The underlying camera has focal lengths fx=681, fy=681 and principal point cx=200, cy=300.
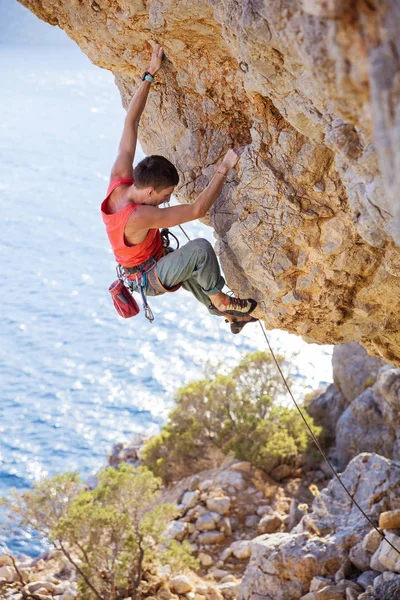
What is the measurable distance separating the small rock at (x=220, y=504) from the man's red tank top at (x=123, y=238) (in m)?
9.26

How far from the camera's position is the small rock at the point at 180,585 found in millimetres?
11602

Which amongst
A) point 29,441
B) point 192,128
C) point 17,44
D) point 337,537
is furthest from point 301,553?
point 17,44

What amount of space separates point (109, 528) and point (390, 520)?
5.13 m

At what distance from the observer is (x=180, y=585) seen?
38.3 feet

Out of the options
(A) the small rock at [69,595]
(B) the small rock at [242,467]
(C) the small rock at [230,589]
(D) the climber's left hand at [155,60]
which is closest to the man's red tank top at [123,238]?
(D) the climber's left hand at [155,60]

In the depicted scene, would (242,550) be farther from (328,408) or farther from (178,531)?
(328,408)

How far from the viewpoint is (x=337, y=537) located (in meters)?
9.80

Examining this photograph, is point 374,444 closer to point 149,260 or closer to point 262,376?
point 262,376

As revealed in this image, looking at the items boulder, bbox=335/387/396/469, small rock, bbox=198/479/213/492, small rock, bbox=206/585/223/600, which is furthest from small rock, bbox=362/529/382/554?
small rock, bbox=198/479/213/492

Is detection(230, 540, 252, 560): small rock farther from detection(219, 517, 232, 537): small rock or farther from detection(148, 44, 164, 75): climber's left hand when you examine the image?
detection(148, 44, 164, 75): climber's left hand

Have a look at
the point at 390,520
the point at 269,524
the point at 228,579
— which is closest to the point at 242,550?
the point at 228,579

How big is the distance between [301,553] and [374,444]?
16.5ft

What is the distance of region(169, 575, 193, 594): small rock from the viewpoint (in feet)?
38.1

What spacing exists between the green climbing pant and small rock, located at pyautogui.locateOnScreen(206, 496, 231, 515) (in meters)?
9.08
